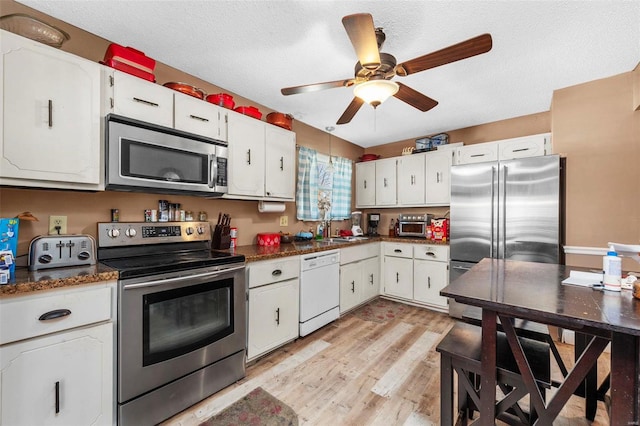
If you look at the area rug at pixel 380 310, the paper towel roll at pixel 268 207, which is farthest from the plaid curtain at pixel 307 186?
the area rug at pixel 380 310

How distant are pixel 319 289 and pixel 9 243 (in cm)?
230

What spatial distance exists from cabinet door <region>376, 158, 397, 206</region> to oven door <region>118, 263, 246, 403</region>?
2.80m

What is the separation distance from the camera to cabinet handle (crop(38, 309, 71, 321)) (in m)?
1.25

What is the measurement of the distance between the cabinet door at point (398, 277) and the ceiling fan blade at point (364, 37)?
2806mm

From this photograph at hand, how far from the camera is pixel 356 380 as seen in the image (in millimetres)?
2039

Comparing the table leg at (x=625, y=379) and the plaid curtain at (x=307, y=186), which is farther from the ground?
the plaid curtain at (x=307, y=186)

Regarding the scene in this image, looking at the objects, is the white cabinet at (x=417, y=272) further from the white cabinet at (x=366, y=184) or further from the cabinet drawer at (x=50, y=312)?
the cabinet drawer at (x=50, y=312)

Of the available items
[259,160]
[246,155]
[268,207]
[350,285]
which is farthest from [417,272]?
[246,155]

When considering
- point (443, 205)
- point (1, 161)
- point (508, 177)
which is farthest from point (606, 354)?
point (1, 161)

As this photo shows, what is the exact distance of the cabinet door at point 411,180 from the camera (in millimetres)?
3820

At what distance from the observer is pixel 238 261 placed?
6.65ft

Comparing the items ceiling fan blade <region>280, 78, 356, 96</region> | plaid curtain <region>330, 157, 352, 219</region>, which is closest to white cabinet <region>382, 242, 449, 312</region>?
plaid curtain <region>330, 157, 352, 219</region>

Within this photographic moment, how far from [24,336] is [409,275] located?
3599 millimetres

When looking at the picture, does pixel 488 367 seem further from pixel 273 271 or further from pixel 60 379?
pixel 60 379
